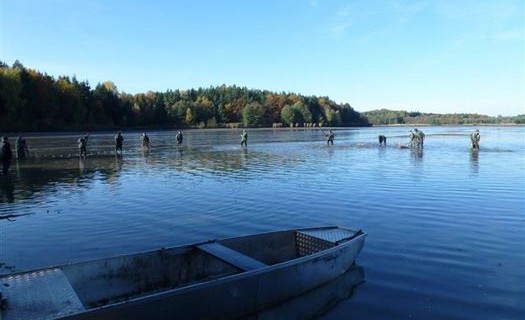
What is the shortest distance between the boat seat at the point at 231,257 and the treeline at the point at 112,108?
3801 inches

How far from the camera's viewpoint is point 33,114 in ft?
348

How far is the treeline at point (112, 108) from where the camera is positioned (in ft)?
326

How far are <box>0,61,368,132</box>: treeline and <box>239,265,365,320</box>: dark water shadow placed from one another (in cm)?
9768

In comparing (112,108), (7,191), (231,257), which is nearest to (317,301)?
(231,257)

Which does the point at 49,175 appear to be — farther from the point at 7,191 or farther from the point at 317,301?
the point at 317,301

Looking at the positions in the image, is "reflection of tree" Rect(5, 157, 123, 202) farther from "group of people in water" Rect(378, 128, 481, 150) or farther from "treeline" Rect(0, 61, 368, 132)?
"treeline" Rect(0, 61, 368, 132)

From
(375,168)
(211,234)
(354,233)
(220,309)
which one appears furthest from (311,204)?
(375,168)

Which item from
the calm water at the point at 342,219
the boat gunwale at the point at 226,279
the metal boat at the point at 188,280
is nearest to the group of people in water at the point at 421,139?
the calm water at the point at 342,219

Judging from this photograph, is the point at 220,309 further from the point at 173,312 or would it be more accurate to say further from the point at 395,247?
the point at 395,247

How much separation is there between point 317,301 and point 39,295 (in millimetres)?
4340

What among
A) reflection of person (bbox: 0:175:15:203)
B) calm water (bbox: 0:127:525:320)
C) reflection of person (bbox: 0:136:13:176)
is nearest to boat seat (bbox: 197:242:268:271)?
calm water (bbox: 0:127:525:320)

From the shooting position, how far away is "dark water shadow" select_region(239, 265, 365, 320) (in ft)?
25.1

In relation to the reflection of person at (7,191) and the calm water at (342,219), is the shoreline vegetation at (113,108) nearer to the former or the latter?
the reflection of person at (7,191)

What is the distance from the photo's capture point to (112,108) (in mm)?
133125
